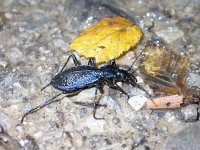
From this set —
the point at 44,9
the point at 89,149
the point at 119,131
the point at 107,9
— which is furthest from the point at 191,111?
the point at 44,9

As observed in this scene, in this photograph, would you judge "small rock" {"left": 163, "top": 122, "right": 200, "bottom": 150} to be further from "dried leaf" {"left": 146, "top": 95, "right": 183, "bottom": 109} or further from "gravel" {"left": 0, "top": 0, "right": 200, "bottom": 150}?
"dried leaf" {"left": 146, "top": 95, "right": 183, "bottom": 109}

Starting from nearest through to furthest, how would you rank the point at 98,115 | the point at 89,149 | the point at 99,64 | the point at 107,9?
the point at 89,149 < the point at 98,115 < the point at 99,64 < the point at 107,9

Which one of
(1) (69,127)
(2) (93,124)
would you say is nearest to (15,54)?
(1) (69,127)

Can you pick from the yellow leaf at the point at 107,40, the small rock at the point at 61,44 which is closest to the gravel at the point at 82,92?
the small rock at the point at 61,44

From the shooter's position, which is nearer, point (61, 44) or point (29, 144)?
point (29, 144)

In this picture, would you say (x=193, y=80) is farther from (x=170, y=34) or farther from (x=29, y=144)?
(x=29, y=144)

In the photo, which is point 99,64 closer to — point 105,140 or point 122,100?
point 122,100

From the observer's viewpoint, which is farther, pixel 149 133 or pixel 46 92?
pixel 46 92
